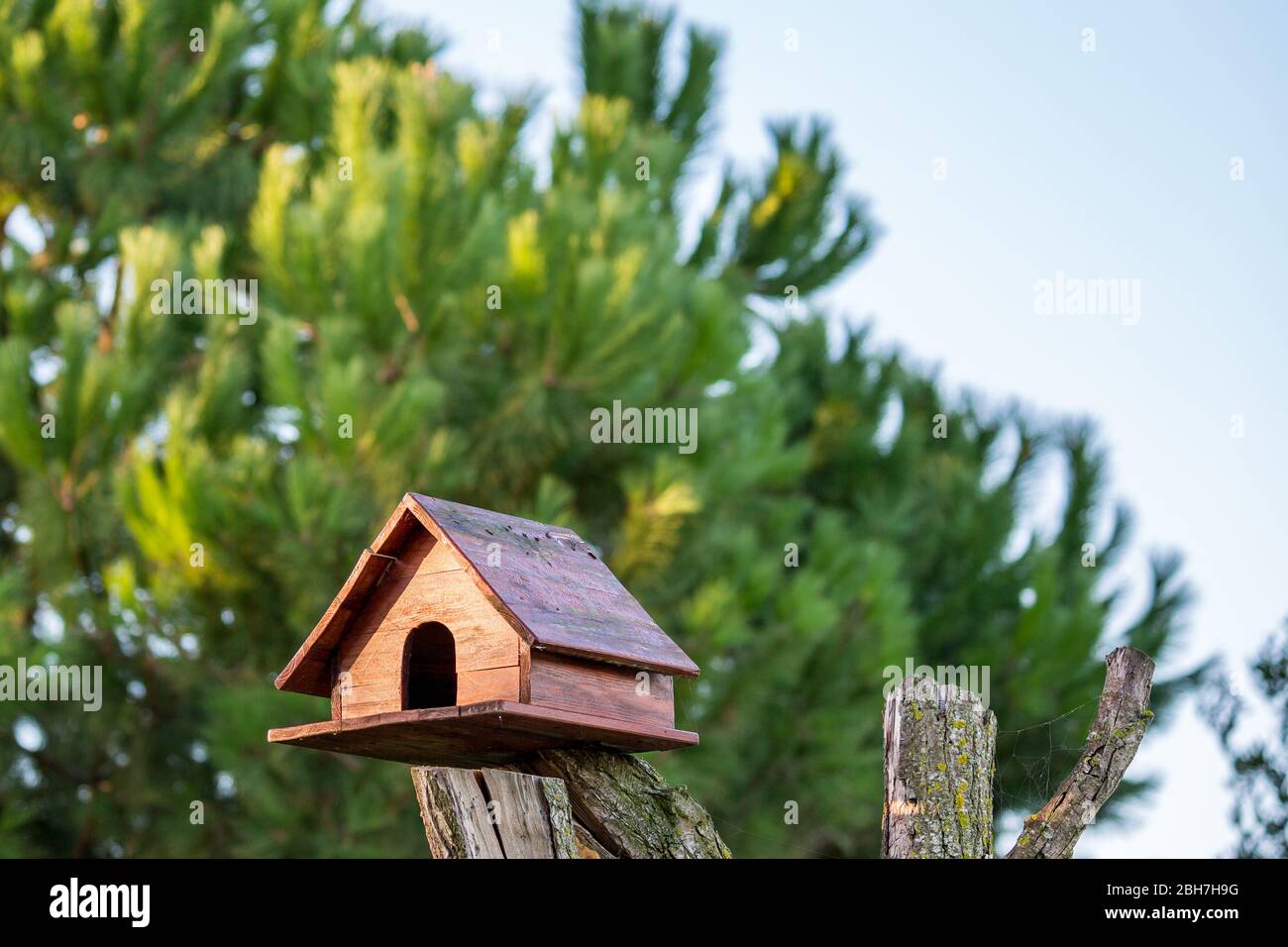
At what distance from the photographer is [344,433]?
692 cm

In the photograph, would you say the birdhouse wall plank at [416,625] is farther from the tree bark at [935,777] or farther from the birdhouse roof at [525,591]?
the tree bark at [935,777]

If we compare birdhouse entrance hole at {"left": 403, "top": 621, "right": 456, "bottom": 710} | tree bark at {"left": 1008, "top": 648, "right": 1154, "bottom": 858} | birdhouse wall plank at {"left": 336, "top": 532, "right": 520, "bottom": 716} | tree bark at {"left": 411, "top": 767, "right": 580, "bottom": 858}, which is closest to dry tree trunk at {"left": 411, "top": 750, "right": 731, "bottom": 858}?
tree bark at {"left": 411, "top": 767, "right": 580, "bottom": 858}

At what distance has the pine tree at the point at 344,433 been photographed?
7246 mm

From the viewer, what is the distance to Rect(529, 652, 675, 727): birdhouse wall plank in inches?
95.7

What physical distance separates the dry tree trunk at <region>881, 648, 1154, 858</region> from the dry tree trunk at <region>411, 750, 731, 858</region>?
359 mm

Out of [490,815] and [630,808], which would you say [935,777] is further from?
[490,815]

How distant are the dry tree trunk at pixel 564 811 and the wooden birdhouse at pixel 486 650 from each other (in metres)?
0.06

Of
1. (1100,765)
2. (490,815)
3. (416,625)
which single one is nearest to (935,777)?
(1100,765)

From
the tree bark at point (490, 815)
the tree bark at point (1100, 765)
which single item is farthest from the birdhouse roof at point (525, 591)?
the tree bark at point (1100, 765)

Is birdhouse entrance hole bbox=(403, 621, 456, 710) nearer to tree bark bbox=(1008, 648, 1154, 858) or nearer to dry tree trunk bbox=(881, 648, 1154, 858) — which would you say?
dry tree trunk bbox=(881, 648, 1154, 858)

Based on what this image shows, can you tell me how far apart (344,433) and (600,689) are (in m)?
4.62

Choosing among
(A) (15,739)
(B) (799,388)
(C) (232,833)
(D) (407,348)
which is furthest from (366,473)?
Answer: (B) (799,388)

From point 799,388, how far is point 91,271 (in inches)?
195
